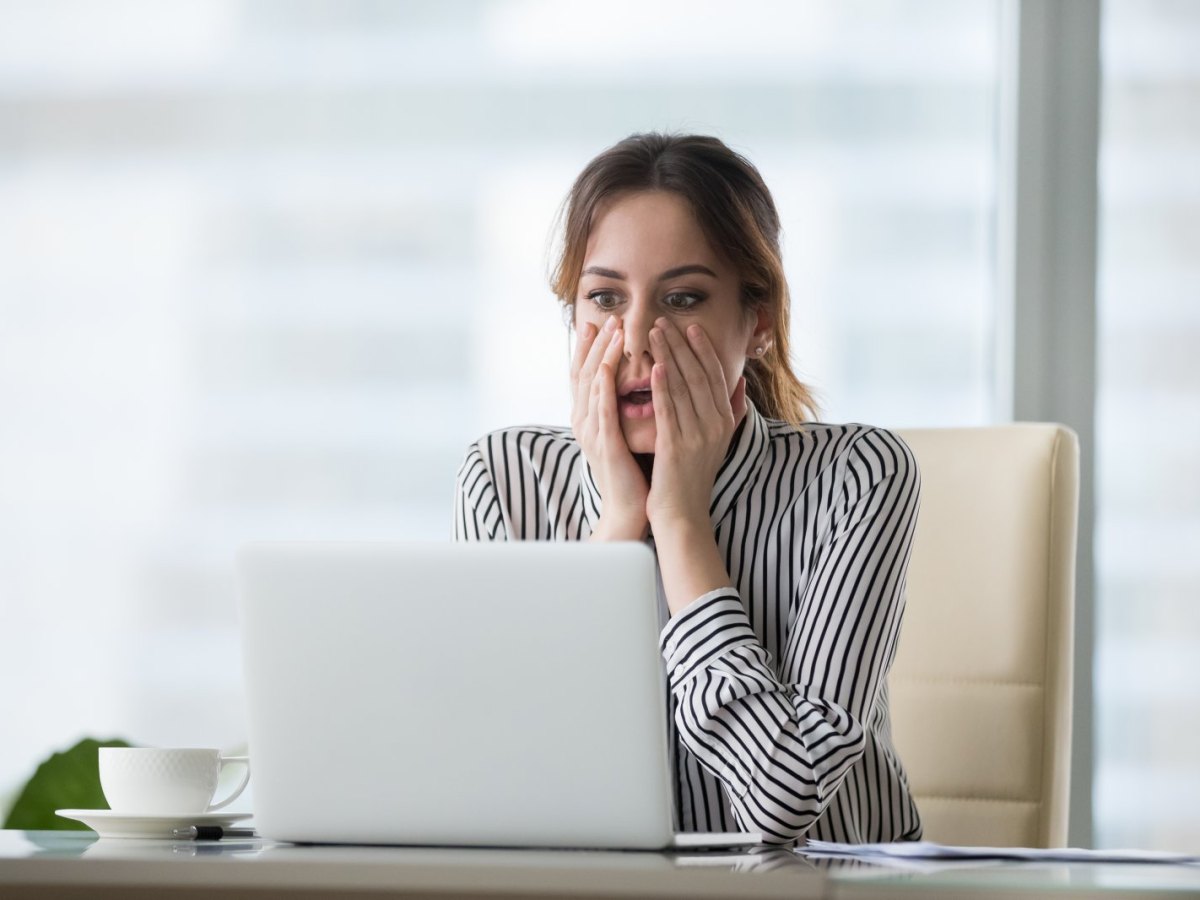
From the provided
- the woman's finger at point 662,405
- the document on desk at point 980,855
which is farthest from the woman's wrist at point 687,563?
the document on desk at point 980,855

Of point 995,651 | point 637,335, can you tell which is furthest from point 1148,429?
point 637,335

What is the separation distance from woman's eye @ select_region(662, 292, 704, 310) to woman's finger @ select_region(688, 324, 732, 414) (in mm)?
36

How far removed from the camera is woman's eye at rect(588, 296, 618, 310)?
1.46m

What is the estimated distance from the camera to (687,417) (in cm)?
141

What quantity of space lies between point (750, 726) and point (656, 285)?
516 millimetres

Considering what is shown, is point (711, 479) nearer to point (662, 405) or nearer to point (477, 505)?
point (662, 405)

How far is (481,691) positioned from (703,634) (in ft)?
1.45

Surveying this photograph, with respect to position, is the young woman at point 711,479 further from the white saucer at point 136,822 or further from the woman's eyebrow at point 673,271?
the white saucer at point 136,822

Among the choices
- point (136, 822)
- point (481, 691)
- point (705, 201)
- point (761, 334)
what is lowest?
point (136, 822)

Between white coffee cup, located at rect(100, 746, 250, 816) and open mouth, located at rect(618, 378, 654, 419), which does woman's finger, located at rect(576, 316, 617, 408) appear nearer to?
open mouth, located at rect(618, 378, 654, 419)

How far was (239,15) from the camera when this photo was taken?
2381 mm

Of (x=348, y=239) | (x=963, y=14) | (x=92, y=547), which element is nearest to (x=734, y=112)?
(x=963, y=14)

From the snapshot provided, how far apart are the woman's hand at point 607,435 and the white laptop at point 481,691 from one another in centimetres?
56

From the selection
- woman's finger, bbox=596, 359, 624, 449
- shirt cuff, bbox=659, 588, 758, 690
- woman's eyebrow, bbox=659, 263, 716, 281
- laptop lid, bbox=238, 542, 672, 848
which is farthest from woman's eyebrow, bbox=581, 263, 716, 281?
laptop lid, bbox=238, 542, 672, 848
